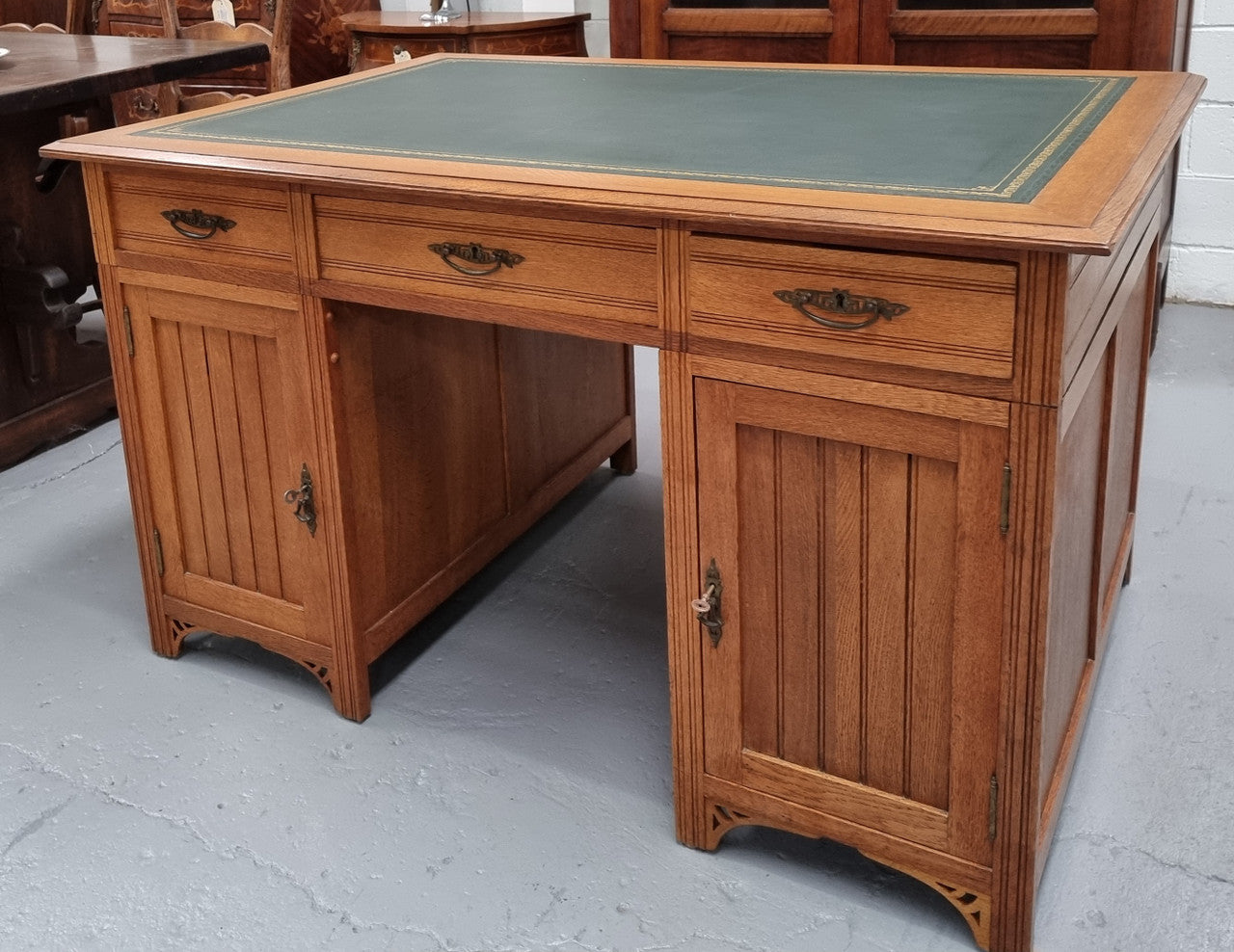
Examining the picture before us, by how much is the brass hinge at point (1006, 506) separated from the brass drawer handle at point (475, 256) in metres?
0.68

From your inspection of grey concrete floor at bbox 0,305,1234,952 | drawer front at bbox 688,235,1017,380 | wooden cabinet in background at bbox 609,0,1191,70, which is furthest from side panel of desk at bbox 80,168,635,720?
wooden cabinet in background at bbox 609,0,1191,70

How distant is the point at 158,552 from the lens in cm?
234

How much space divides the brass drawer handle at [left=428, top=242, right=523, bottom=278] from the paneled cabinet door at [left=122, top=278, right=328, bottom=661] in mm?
317

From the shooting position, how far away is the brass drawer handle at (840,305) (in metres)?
1.46

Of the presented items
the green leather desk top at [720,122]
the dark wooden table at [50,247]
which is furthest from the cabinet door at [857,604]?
the dark wooden table at [50,247]

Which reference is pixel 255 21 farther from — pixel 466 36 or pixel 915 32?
pixel 915 32

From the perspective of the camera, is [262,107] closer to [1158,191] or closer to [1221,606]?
[1158,191]

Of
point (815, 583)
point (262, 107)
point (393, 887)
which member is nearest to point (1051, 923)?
point (815, 583)

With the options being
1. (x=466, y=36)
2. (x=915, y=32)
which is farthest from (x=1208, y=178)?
(x=466, y=36)

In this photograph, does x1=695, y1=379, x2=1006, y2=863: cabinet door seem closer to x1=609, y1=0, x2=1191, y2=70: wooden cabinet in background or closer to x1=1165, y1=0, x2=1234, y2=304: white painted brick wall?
x1=609, y1=0, x2=1191, y2=70: wooden cabinet in background

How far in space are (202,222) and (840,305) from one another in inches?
40.4

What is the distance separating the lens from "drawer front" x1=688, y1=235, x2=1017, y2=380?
4.63ft

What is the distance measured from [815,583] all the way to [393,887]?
2.41 feet

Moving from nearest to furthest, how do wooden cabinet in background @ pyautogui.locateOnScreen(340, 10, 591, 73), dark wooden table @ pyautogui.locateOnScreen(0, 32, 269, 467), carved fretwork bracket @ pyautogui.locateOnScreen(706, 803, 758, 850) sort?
carved fretwork bracket @ pyautogui.locateOnScreen(706, 803, 758, 850), dark wooden table @ pyautogui.locateOnScreen(0, 32, 269, 467), wooden cabinet in background @ pyautogui.locateOnScreen(340, 10, 591, 73)
